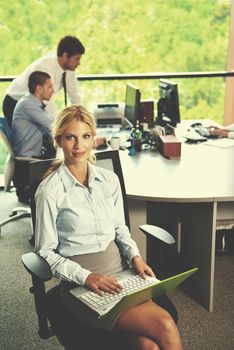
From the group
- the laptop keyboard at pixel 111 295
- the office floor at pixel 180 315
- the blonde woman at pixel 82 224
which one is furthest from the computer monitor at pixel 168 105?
the laptop keyboard at pixel 111 295

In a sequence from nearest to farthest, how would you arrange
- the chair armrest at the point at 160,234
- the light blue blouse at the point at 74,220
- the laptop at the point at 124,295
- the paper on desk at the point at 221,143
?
the laptop at the point at 124,295
the light blue blouse at the point at 74,220
the chair armrest at the point at 160,234
the paper on desk at the point at 221,143

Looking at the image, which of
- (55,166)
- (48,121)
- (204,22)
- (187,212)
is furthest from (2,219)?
(204,22)

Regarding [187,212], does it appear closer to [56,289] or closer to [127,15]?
[56,289]

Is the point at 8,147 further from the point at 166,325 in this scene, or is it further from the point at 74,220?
the point at 166,325

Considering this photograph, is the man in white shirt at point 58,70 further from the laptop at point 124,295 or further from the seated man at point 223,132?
the laptop at point 124,295

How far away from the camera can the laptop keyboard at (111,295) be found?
5.69 feet

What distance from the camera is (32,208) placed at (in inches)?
76.3

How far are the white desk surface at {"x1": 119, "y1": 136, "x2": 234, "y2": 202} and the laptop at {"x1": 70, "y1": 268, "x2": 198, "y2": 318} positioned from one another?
0.69m

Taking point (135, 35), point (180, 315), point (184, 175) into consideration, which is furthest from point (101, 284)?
point (135, 35)

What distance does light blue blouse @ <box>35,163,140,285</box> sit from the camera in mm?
1862

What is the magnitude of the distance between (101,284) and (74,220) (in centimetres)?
27

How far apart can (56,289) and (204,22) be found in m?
5.56

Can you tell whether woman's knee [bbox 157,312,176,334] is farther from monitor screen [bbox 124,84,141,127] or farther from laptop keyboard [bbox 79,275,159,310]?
monitor screen [bbox 124,84,141,127]

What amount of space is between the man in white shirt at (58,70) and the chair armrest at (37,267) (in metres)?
2.60
